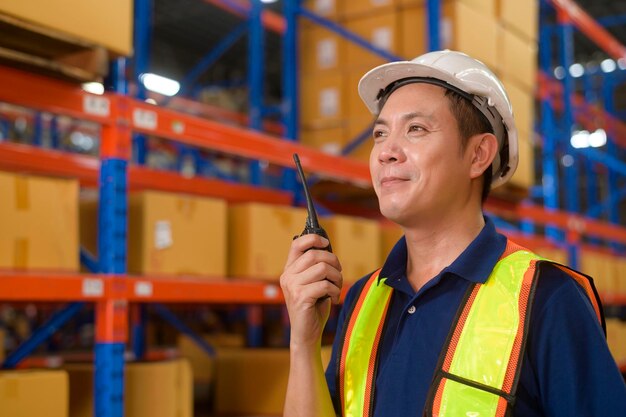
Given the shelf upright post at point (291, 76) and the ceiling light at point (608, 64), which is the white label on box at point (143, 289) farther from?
the ceiling light at point (608, 64)

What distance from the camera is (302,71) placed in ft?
20.8

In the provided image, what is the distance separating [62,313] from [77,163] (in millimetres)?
1143

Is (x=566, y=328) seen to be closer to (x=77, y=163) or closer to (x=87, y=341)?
(x=77, y=163)

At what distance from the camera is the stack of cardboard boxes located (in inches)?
230

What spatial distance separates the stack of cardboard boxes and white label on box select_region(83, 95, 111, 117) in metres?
2.78

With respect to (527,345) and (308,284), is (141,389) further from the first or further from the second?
(527,345)

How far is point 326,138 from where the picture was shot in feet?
20.0

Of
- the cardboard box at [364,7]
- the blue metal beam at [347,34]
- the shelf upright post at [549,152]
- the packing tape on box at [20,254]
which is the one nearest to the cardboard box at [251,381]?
the packing tape on box at [20,254]

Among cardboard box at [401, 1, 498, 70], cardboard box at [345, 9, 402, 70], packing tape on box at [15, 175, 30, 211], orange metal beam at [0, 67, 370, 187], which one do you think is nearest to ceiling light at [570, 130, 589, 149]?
cardboard box at [401, 1, 498, 70]

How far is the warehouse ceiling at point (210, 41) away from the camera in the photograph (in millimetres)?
17875

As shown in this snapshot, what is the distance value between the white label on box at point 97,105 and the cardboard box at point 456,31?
9.74 feet

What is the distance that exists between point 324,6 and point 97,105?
11.1 ft

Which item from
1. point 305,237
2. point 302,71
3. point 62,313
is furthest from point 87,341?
point 305,237

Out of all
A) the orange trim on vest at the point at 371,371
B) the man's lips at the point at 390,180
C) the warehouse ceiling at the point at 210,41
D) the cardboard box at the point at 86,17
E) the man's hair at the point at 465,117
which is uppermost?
the warehouse ceiling at the point at 210,41
